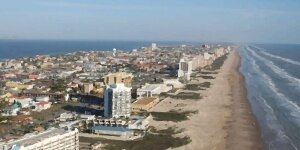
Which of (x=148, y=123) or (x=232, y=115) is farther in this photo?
(x=232, y=115)

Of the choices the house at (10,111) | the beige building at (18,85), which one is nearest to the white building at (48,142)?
the house at (10,111)

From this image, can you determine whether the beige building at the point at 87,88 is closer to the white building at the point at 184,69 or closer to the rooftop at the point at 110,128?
the rooftop at the point at 110,128

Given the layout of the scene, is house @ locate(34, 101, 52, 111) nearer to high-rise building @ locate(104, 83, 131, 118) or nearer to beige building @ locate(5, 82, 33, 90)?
high-rise building @ locate(104, 83, 131, 118)

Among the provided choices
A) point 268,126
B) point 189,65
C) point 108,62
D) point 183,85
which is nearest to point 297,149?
point 268,126

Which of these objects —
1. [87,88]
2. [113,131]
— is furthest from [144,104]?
[113,131]

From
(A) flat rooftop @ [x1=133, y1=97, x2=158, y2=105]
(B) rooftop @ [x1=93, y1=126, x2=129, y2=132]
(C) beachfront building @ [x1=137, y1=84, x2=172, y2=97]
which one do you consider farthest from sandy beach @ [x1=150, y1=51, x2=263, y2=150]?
(B) rooftop @ [x1=93, y1=126, x2=129, y2=132]

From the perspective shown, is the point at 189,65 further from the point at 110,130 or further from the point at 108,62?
the point at 110,130

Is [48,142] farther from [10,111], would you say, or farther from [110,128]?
[10,111]
